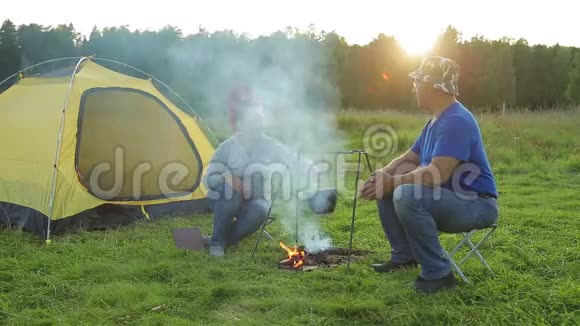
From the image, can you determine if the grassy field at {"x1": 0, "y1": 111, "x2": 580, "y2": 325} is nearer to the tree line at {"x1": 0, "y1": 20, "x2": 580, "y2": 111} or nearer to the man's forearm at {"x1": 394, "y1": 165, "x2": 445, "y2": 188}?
the man's forearm at {"x1": 394, "y1": 165, "x2": 445, "y2": 188}

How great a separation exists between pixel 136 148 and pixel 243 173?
1923mm

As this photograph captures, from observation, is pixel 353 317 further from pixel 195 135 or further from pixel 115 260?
pixel 195 135

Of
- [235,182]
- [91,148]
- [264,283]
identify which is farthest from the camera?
[91,148]

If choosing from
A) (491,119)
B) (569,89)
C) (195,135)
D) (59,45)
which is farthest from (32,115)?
(569,89)

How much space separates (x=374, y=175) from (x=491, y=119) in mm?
8978

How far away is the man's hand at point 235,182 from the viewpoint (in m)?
4.13

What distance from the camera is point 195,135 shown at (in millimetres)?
5895

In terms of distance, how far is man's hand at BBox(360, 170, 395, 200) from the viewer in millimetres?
3098

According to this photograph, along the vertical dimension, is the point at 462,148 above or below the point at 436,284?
above

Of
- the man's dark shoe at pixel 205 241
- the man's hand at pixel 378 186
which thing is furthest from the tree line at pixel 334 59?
the man's hand at pixel 378 186

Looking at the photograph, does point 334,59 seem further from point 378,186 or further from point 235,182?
point 378,186

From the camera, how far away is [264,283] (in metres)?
3.37

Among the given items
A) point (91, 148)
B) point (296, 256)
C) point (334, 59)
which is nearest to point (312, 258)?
point (296, 256)

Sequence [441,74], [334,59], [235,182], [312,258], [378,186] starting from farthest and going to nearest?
[334,59], [235,182], [312,258], [378,186], [441,74]
